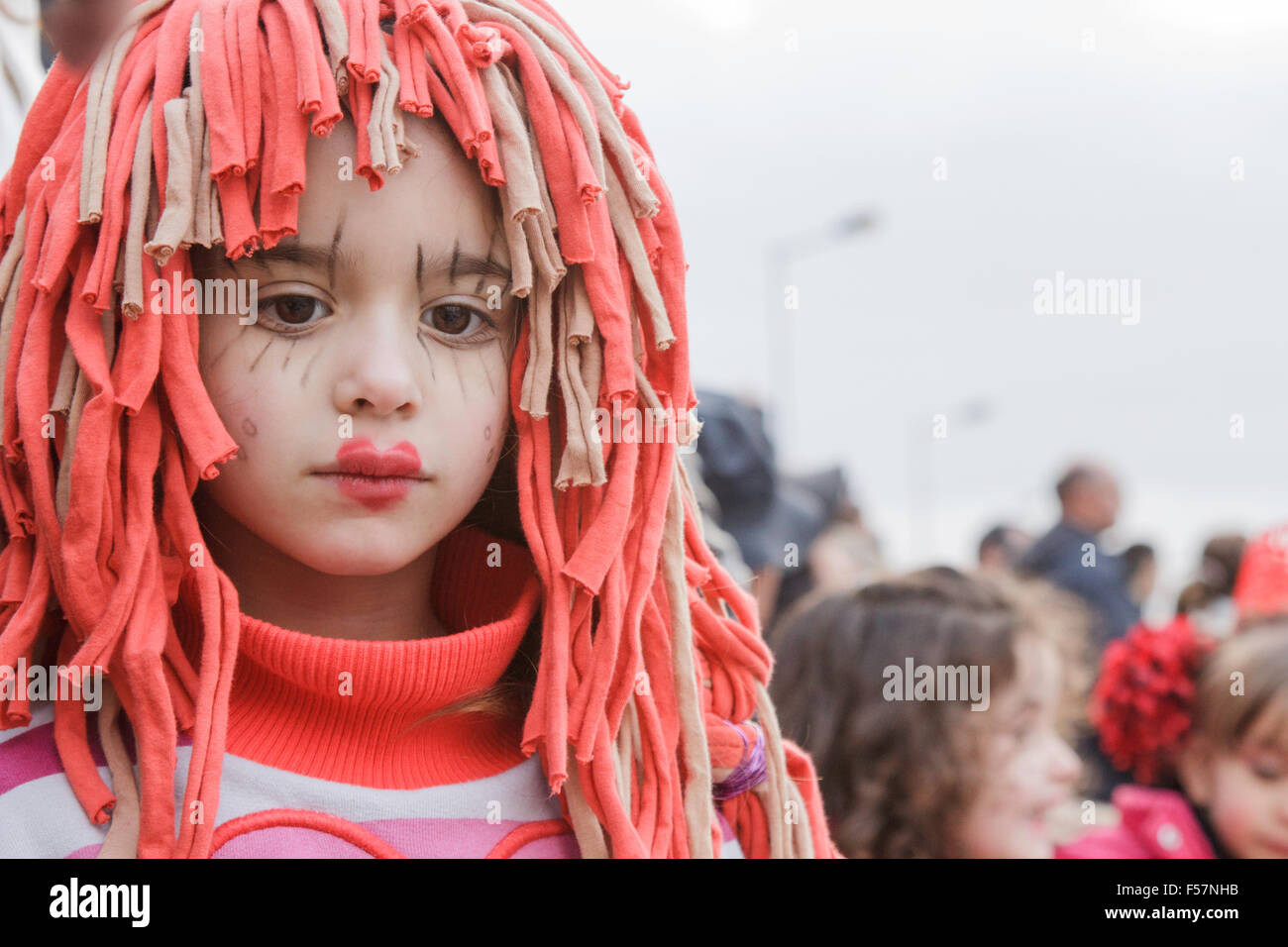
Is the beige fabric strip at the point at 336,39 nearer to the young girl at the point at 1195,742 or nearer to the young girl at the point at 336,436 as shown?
the young girl at the point at 336,436

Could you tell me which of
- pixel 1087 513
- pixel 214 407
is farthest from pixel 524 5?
pixel 1087 513

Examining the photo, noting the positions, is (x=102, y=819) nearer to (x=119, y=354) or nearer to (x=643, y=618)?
(x=119, y=354)

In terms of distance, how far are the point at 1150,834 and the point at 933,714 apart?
0.38 meters

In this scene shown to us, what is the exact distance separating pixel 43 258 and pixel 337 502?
12.1 inches

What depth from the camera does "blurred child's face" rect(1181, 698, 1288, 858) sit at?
1.89m

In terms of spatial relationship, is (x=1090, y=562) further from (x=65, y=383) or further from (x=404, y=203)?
(x=65, y=383)

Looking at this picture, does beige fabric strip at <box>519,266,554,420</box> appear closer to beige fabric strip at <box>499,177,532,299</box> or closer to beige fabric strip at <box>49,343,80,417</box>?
beige fabric strip at <box>499,177,532,299</box>

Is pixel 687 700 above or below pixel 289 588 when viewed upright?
below

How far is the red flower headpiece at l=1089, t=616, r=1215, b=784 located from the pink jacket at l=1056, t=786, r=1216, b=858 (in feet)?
0.92

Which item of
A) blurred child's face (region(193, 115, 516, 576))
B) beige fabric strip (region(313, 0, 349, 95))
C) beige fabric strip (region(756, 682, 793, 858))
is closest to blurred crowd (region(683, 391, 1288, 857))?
beige fabric strip (region(756, 682, 793, 858))

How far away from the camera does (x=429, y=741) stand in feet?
3.95

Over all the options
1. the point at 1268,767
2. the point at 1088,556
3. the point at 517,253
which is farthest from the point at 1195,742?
the point at 517,253

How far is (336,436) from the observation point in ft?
3.55

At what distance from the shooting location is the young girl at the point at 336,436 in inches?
41.2
